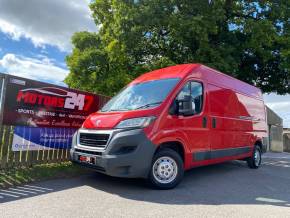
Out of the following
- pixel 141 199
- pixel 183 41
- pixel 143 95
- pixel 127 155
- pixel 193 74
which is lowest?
pixel 141 199

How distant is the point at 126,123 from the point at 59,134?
3343 mm

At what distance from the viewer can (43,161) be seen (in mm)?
8461

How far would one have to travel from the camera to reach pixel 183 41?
1706 cm

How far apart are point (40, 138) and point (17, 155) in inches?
31.5

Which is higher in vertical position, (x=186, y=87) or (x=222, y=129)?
(x=186, y=87)

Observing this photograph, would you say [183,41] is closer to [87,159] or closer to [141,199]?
[87,159]

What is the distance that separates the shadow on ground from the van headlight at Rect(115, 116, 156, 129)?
1.31m

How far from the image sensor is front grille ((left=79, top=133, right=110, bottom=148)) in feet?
20.8

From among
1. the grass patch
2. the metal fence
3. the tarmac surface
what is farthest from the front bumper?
the metal fence

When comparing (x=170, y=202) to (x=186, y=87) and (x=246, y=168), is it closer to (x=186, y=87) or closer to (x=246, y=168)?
(x=186, y=87)

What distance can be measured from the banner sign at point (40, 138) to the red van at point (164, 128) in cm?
144

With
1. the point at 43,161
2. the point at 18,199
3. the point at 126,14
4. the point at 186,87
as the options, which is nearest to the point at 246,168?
the point at 186,87

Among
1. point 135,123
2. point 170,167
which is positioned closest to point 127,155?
point 135,123

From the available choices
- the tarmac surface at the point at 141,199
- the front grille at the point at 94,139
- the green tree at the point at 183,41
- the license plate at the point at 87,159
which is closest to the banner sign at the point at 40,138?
the tarmac surface at the point at 141,199
